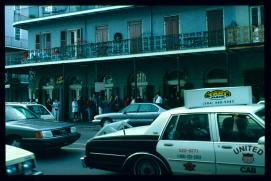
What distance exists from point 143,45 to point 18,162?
60.2ft

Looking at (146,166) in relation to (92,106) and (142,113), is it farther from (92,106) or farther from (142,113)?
(92,106)

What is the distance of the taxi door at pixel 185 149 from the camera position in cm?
575

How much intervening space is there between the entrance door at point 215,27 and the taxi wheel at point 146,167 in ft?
49.7

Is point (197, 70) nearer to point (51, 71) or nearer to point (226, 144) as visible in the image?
point (51, 71)

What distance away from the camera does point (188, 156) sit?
5879mm

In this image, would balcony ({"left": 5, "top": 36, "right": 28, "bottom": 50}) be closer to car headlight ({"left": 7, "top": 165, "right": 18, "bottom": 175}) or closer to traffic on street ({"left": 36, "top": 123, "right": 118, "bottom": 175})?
traffic on street ({"left": 36, "top": 123, "right": 118, "bottom": 175})

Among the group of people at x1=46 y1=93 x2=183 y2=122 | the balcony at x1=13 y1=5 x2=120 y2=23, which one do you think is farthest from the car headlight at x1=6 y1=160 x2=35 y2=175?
the balcony at x1=13 y1=5 x2=120 y2=23

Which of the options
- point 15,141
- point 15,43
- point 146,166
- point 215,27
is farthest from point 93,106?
point 146,166

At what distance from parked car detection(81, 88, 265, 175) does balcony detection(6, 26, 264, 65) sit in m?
13.9

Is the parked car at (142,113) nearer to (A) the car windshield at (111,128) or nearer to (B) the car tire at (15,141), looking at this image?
(B) the car tire at (15,141)

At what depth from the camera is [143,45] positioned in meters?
23.1

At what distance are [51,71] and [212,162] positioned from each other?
23.9 metres

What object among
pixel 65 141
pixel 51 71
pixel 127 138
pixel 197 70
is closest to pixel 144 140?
pixel 127 138

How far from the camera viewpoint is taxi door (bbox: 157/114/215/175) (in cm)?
575
